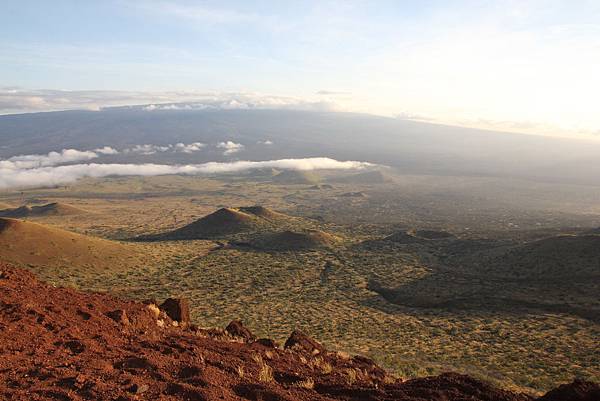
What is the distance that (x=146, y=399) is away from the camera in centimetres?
866

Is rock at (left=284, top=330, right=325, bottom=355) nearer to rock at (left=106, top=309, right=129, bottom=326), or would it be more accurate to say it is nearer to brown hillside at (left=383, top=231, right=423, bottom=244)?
rock at (left=106, top=309, right=129, bottom=326)

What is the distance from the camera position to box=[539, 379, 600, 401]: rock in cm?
1046

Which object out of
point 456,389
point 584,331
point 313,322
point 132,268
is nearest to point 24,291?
point 456,389

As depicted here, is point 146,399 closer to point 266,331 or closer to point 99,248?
point 266,331

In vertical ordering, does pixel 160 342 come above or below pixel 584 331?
above

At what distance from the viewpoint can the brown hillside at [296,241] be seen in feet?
195

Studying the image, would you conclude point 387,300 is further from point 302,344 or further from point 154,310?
point 154,310

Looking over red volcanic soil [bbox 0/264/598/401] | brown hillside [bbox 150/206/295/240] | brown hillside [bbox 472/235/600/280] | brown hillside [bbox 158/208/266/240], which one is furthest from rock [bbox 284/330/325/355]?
brown hillside [bbox 158/208/266/240]

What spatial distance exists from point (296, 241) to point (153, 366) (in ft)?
166

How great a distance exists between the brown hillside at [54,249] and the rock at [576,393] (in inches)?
1712

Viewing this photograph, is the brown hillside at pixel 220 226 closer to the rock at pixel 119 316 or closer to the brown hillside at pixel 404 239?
the brown hillside at pixel 404 239

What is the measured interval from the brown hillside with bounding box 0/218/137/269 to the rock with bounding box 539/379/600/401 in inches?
1712

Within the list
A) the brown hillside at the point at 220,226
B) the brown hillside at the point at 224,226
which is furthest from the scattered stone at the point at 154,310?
the brown hillside at the point at 220,226

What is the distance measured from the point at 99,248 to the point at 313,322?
3072cm
